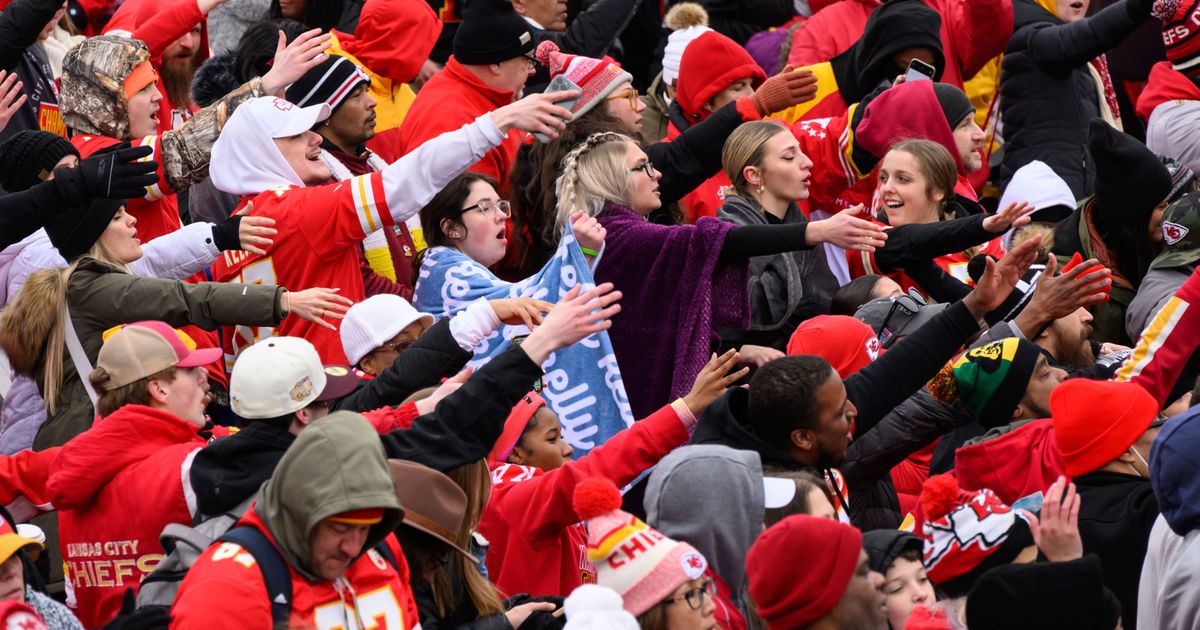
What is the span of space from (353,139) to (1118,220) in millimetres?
3510

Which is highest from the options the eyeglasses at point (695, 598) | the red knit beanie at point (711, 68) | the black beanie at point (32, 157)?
the eyeglasses at point (695, 598)

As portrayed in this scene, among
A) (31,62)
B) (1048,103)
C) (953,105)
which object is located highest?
(953,105)

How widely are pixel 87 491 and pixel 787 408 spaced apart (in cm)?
215

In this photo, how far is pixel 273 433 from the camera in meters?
4.91

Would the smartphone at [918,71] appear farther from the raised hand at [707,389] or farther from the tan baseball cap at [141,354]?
the tan baseball cap at [141,354]

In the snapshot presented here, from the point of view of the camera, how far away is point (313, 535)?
406 cm

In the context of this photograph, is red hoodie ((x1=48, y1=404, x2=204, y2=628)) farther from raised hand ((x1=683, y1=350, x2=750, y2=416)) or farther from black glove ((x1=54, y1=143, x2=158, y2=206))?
raised hand ((x1=683, y1=350, x2=750, y2=416))

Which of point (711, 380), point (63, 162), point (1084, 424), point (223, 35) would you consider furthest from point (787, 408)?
point (223, 35)

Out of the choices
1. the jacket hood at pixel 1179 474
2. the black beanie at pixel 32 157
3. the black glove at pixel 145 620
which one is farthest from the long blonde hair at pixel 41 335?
the jacket hood at pixel 1179 474

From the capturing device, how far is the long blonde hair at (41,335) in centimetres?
617

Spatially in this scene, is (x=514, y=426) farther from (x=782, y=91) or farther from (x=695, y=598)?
(x=782, y=91)

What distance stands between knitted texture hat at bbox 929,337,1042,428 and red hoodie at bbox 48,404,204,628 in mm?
2707

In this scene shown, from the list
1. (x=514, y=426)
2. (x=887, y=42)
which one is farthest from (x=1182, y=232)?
(x=514, y=426)

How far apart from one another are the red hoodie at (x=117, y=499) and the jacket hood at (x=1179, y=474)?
9.16 feet
